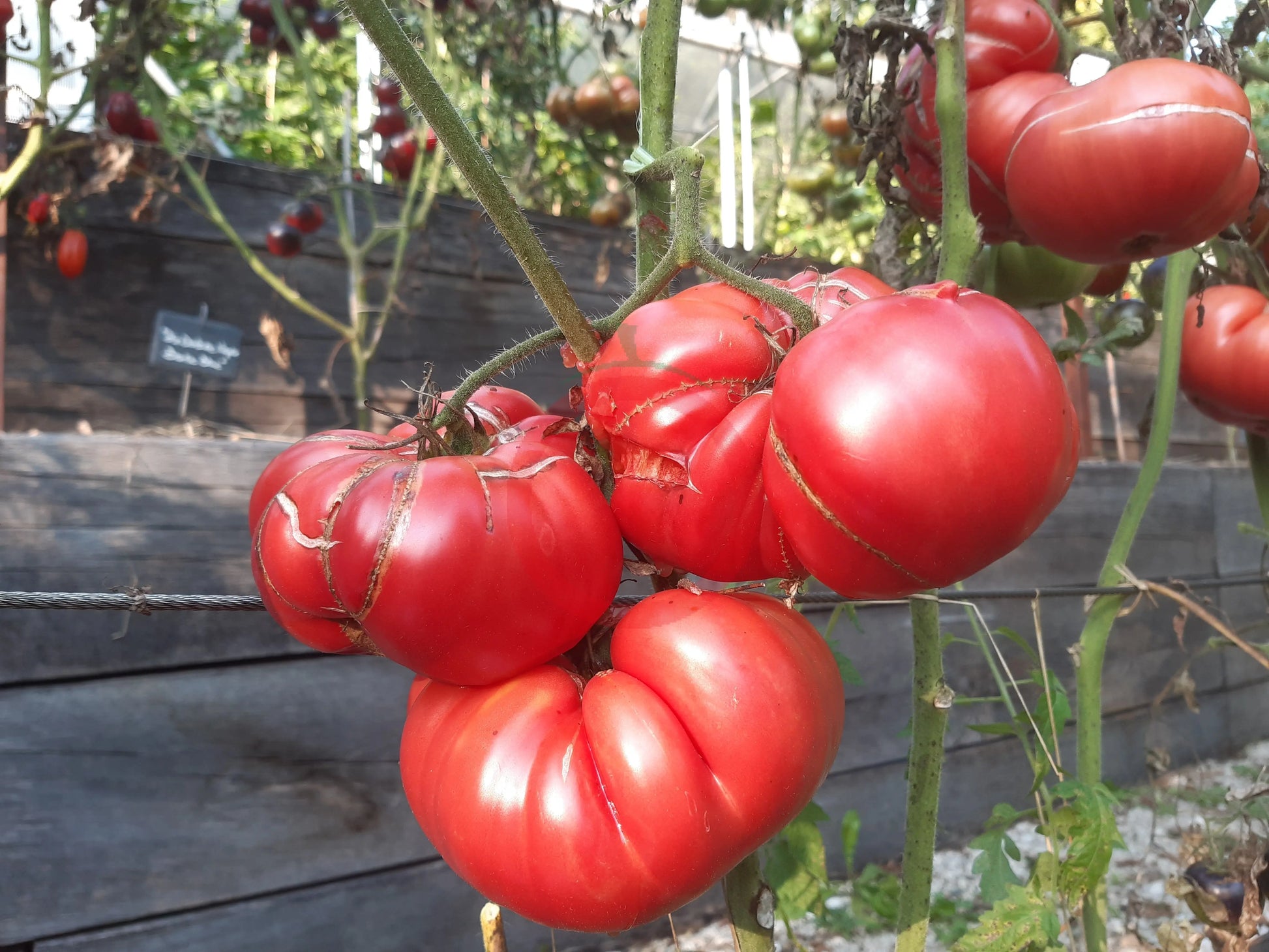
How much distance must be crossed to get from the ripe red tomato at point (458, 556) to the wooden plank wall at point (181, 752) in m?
0.77

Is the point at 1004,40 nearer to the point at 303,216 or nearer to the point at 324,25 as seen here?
the point at 303,216

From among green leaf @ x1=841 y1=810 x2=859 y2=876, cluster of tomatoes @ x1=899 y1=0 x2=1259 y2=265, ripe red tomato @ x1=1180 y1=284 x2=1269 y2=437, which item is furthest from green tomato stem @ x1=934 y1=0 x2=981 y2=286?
green leaf @ x1=841 y1=810 x2=859 y2=876

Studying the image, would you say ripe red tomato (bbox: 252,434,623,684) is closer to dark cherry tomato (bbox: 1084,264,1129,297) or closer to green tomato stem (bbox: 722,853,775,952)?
green tomato stem (bbox: 722,853,775,952)

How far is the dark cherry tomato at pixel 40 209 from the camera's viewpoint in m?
1.52

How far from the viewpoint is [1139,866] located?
154 cm

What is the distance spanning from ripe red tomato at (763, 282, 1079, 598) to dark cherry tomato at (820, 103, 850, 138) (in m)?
2.41

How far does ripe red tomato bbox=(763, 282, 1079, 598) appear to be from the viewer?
28cm

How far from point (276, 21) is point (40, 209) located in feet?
2.55

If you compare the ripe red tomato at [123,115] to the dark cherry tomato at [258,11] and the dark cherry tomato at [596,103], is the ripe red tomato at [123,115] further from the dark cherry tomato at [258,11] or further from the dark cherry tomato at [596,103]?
the dark cherry tomato at [596,103]

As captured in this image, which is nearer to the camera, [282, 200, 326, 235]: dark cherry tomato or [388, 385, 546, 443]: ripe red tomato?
[388, 385, 546, 443]: ripe red tomato

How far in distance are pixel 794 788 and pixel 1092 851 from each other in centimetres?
45

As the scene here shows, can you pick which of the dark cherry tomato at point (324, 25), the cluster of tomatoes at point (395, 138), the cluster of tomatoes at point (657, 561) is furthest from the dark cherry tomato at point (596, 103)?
the cluster of tomatoes at point (657, 561)

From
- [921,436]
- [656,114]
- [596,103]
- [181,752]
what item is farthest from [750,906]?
[596,103]

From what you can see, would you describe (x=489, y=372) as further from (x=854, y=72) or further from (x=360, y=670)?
(x=360, y=670)
